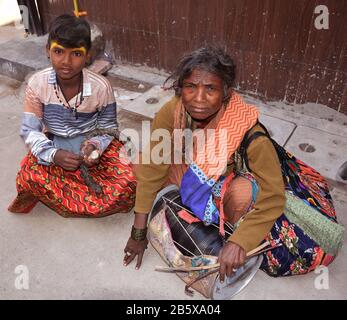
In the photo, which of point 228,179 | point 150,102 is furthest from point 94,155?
point 150,102

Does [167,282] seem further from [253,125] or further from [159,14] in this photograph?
[159,14]

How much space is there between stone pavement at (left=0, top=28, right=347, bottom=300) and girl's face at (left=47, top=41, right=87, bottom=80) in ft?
3.45

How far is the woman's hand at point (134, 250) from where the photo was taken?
7.40 ft

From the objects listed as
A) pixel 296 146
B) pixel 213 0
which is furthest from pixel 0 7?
pixel 296 146

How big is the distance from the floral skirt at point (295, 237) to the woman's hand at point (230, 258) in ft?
0.75

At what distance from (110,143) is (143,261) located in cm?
81

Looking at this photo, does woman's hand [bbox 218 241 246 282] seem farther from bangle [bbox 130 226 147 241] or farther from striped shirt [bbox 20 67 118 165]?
striped shirt [bbox 20 67 118 165]

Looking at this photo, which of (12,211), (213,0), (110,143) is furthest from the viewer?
(213,0)

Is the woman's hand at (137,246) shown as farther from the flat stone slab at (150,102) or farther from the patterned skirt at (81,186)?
the flat stone slab at (150,102)

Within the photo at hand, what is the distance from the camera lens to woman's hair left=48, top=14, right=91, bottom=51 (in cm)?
215

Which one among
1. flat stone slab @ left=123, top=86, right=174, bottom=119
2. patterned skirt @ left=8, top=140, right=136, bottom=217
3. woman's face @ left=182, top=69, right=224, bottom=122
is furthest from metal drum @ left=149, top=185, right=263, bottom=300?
flat stone slab @ left=123, top=86, right=174, bottom=119

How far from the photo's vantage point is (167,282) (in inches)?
88.1

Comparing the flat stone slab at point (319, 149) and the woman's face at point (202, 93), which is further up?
the woman's face at point (202, 93)

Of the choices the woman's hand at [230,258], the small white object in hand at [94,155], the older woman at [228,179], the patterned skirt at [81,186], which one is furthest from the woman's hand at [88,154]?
the woman's hand at [230,258]
